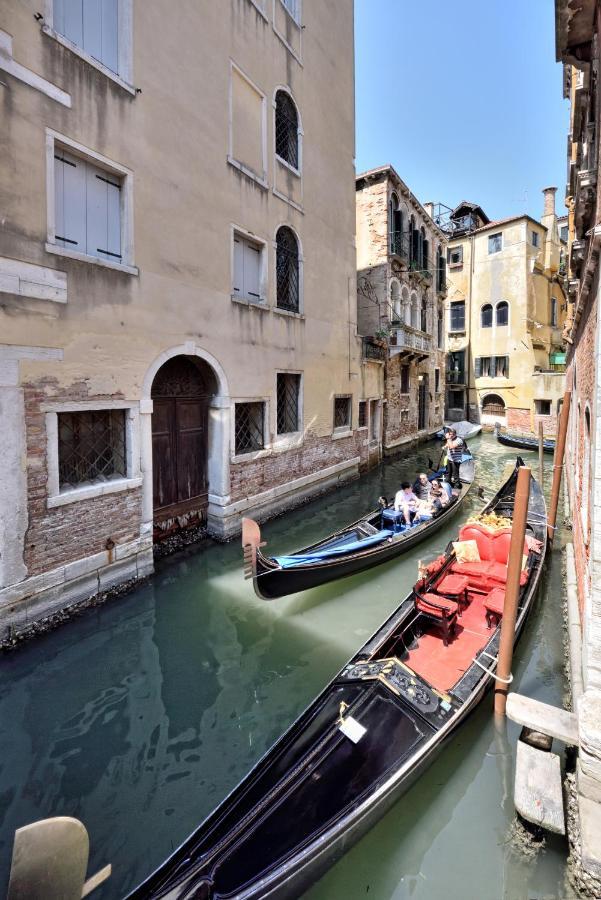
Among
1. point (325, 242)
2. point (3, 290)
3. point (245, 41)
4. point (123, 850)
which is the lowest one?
point (123, 850)

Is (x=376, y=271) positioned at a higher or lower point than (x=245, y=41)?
lower

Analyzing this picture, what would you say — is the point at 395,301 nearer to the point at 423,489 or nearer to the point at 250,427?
the point at 423,489

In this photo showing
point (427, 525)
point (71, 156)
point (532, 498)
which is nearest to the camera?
point (71, 156)

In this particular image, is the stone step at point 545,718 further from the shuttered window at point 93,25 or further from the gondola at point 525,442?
the gondola at point 525,442

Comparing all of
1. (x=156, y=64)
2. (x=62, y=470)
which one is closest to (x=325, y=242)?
(x=156, y=64)

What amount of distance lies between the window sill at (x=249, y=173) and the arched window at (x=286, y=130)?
110 cm

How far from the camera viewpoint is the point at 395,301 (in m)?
13.7

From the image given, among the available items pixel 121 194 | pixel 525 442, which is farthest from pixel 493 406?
pixel 121 194

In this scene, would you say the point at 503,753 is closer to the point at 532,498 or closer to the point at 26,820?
the point at 26,820

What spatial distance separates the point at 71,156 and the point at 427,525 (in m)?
6.04

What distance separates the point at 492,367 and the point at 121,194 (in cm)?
1868

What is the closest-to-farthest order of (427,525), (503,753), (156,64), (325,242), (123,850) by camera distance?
(123,850)
(503,753)
(156,64)
(427,525)
(325,242)

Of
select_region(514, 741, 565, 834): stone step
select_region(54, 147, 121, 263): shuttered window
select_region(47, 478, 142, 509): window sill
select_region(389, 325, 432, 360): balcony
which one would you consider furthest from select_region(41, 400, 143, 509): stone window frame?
select_region(389, 325, 432, 360): balcony

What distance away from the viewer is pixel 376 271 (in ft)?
43.4
